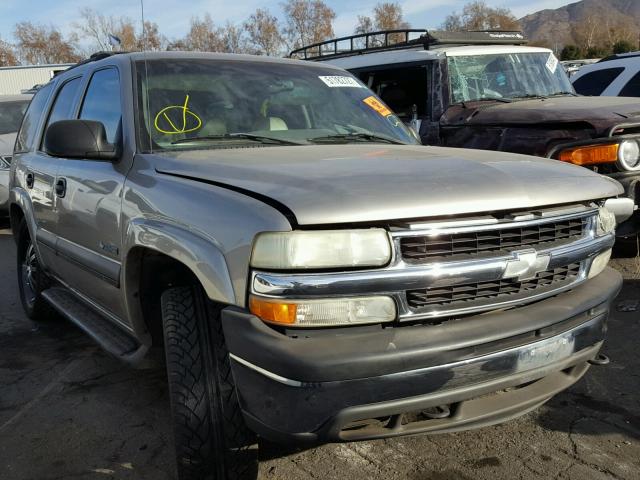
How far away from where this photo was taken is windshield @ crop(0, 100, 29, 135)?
9969mm

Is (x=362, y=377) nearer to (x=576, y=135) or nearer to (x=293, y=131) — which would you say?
(x=293, y=131)

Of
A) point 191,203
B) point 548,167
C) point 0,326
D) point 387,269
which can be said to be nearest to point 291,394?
point 387,269

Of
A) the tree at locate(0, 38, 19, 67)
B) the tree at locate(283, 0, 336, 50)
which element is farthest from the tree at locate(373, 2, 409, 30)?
the tree at locate(0, 38, 19, 67)

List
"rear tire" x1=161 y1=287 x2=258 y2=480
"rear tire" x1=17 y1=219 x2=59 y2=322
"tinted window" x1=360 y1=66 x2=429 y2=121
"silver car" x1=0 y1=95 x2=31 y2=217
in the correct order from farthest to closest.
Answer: "silver car" x1=0 y1=95 x2=31 y2=217, "tinted window" x1=360 y1=66 x2=429 y2=121, "rear tire" x1=17 y1=219 x2=59 y2=322, "rear tire" x1=161 y1=287 x2=258 y2=480

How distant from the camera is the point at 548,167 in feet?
8.77

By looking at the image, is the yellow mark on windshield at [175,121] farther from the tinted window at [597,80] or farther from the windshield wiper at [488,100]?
the tinted window at [597,80]

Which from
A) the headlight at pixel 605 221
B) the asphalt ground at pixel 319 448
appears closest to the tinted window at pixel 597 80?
the asphalt ground at pixel 319 448

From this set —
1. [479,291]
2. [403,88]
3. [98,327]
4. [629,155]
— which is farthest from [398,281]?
[403,88]

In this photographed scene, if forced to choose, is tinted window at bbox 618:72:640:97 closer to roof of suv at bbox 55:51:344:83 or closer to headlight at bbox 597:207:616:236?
roof of suv at bbox 55:51:344:83

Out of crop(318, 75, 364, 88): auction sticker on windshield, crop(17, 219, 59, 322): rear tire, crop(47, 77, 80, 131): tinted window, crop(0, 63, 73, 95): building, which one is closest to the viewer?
crop(318, 75, 364, 88): auction sticker on windshield

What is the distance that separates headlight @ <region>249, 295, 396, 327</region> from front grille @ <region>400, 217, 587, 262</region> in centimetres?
22

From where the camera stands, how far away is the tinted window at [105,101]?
10.8 ft

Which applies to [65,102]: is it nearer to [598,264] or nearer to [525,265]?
[525,265]

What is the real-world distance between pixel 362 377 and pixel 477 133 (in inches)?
158
